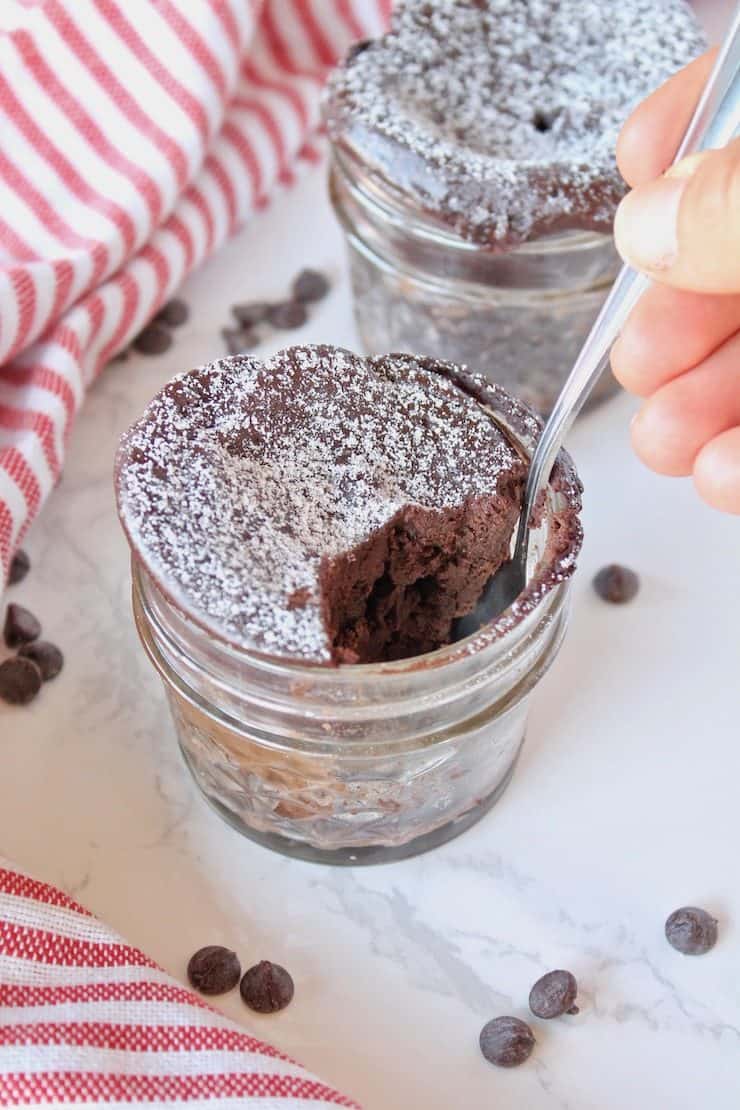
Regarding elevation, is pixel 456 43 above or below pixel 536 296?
above

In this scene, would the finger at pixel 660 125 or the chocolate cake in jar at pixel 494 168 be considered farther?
the chocolate cake in jar at pixel 494 168

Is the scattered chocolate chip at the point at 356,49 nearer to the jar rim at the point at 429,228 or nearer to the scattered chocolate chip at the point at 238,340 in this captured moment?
the jar rim at the point at 429,228

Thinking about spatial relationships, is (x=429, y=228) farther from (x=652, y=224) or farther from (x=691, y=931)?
(x=691, y=931)

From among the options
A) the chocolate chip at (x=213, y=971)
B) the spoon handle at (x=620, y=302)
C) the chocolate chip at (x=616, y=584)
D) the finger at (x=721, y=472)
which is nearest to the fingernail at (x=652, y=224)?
the spoon handle at (x=620, y=302)

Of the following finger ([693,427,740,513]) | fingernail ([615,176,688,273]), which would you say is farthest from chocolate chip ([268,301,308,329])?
fingernail ([615,176,688,273])

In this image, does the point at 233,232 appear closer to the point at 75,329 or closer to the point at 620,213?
the point at 75,329

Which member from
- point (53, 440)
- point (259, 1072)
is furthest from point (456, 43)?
point (259, 1072)
